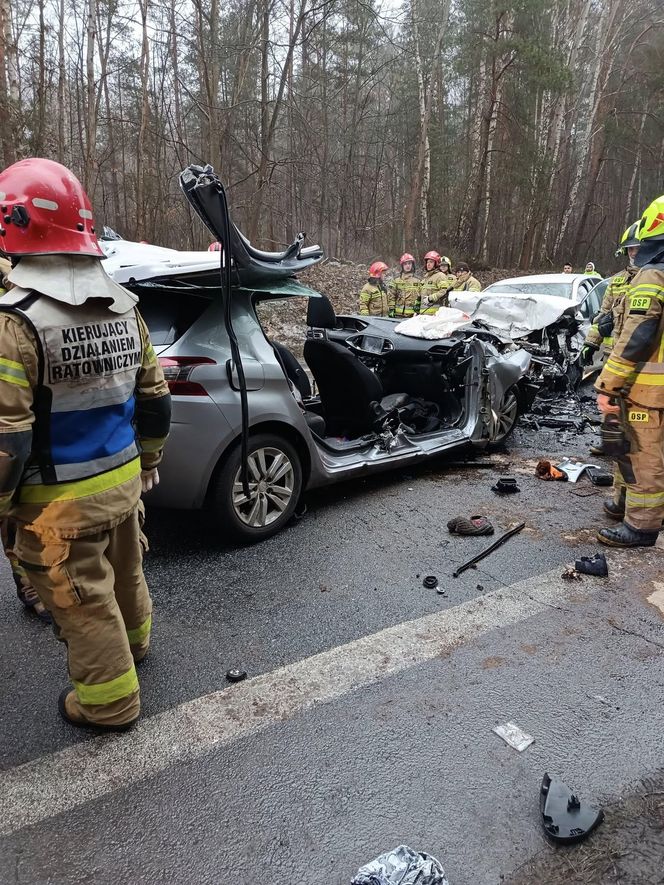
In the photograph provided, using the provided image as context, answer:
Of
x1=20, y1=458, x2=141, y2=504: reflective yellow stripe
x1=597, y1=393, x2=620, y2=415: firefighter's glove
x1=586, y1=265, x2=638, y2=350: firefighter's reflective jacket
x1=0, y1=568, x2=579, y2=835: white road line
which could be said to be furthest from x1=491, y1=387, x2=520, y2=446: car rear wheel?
x1=20, y1=458, x2=141, y2=504: reflective yellow stripe

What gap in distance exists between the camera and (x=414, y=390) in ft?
18.9

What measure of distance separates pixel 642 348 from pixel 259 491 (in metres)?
2.47

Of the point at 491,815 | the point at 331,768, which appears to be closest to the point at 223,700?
the point at 331,768

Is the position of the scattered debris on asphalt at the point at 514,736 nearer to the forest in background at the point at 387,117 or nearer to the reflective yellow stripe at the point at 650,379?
the reflective yellow stripe at the point at 650,379

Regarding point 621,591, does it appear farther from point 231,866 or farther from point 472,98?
point 472,98

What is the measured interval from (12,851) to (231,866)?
0.65 metres

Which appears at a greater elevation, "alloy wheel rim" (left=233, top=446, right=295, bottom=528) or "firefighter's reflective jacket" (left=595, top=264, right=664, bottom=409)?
"firefighter's reflective jacket" (left=595, top=264, right=664, bottom=409)

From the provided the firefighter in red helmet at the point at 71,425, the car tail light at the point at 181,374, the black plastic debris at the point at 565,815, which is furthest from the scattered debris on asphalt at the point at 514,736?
the car tail light at the point at 181,374

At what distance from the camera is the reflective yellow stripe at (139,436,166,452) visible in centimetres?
249

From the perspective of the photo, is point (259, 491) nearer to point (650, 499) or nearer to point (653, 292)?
point (650, 499)

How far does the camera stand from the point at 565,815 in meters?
1.87

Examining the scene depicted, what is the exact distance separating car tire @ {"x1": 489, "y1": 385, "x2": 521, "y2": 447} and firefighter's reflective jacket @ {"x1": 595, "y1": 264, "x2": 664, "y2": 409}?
2020mm

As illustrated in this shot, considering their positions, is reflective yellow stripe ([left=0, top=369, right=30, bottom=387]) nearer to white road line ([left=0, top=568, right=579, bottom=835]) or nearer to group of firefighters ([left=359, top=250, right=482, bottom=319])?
white road line ([left=0, top=568, right=579, bottom=835])

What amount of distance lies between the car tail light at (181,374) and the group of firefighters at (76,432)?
804 mm
